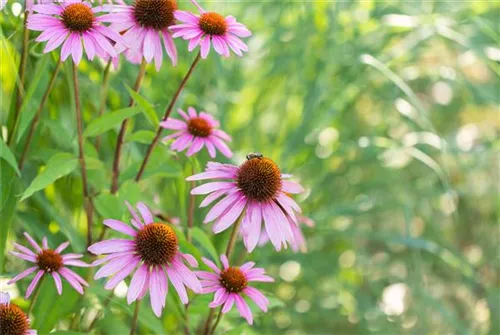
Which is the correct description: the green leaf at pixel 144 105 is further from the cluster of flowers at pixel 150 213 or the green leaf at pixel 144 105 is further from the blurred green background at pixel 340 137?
the blurred green background at pixel 340 137

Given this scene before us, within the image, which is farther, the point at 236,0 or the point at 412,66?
the point at 412,66

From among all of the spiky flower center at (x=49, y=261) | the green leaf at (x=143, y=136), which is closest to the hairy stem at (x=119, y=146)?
Result: the green leaf at (x=143, y=136)

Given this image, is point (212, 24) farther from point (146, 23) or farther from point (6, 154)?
point (6, 154)

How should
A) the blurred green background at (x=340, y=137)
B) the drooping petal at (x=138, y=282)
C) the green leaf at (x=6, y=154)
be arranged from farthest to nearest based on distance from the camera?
the blurred green background at (x=340, y=137) → the green leaf at (x=6, y=154) → the drooping petal at (x=138, y=282)

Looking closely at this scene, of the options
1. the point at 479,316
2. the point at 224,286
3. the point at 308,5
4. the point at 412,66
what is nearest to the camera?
the point at 224,286

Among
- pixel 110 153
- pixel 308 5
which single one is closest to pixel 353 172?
pixel 308 5

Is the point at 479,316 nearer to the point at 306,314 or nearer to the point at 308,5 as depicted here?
the point at 306,314

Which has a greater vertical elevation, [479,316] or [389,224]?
[389,224]
